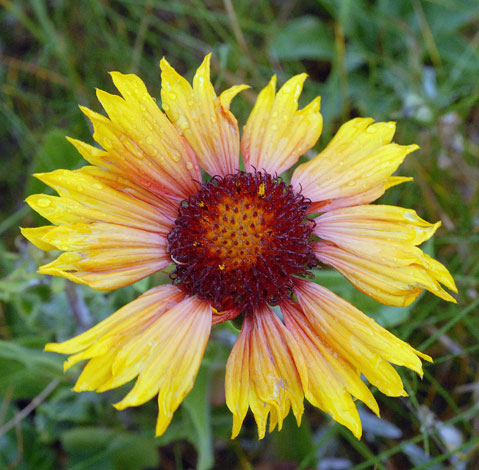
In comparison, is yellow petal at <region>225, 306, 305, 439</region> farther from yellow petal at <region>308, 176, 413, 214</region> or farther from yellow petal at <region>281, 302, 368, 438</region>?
yellow petal at <region>308, 176, 413, 214</region>

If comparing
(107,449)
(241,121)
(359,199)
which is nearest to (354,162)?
(359,199)

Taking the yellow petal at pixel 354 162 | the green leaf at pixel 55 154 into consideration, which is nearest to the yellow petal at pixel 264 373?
the yellow petal at pixel 354 162

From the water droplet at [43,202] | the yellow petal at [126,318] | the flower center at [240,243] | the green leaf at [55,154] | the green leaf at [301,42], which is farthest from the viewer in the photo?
the green leaf at [301,42]

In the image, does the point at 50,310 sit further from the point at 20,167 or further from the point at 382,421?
the point at 382,421

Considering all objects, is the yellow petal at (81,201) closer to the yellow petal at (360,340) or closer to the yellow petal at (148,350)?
the yellow petal at (148,350)

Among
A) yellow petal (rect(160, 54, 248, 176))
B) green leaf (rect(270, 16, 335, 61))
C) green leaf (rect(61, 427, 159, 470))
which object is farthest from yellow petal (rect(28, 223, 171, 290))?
green leaf (rect(270, 16, 335, 61))

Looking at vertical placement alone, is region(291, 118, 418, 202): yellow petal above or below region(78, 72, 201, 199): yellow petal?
below
